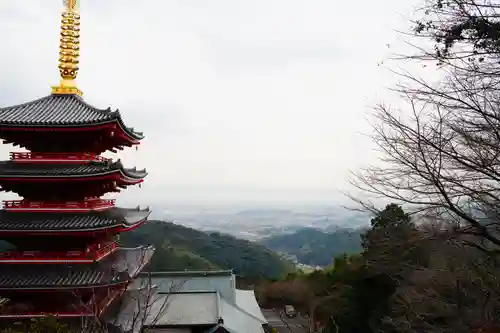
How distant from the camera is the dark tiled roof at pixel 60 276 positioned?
10.2 meters

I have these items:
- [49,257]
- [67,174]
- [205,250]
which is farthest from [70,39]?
[205,250]

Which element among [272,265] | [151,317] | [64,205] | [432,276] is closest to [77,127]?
[64,205]

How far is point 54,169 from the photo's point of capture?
36.2ft

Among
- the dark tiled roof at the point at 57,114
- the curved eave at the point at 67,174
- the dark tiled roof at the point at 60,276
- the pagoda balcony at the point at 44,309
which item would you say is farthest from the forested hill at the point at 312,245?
the pagoda balcony at the point at 44,309

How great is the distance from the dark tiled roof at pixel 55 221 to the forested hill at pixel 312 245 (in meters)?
52.0

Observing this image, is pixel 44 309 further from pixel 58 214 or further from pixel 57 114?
pixel 57 114

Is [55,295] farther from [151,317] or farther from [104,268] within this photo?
[151,317]

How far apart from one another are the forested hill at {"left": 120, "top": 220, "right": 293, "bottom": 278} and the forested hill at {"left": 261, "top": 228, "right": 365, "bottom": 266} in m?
7.27

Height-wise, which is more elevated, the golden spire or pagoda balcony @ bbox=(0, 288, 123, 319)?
the golden spire

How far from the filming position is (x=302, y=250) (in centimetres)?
7600

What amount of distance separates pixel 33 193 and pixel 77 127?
2120mm

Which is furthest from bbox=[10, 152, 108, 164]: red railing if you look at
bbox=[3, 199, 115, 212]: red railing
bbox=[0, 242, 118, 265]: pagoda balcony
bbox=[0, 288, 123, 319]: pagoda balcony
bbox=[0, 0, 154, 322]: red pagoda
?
bbox=[0, 288, 123, 319]: pagoda balcony

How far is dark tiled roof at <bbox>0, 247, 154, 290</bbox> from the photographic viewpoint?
33.3 ft

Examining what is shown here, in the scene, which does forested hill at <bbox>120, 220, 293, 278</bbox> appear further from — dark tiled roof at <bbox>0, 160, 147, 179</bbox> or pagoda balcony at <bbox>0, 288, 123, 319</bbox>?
dark tiled roof at <bbox>0, 160, 147, 179</bbox>
